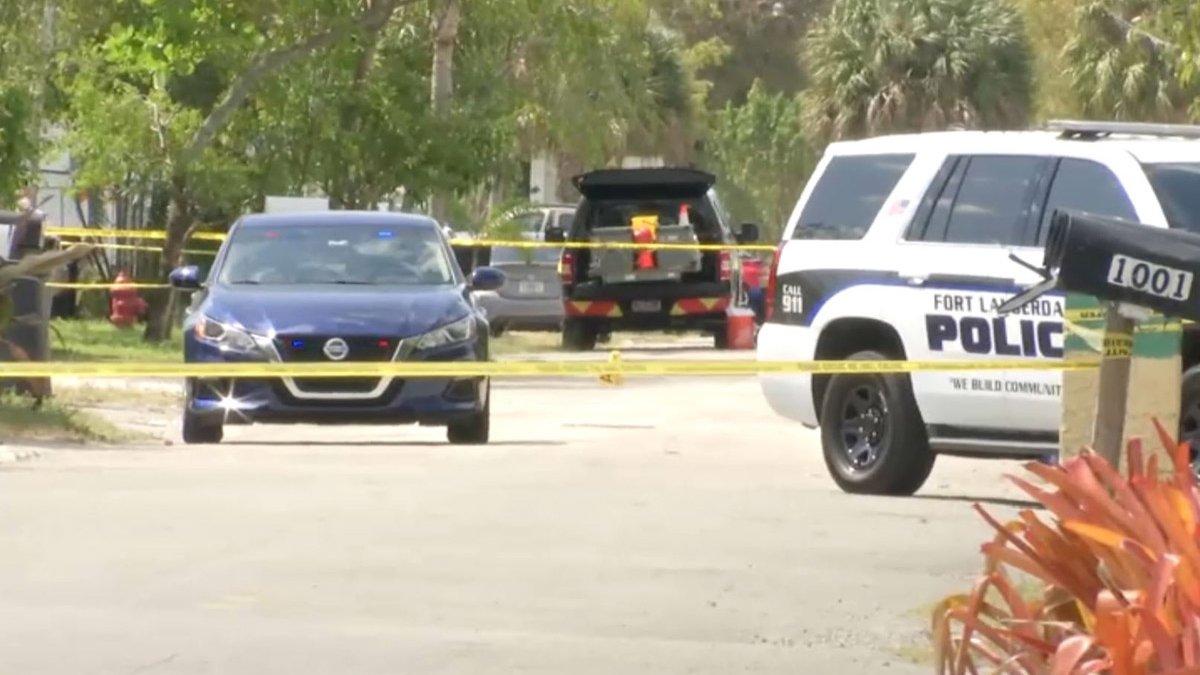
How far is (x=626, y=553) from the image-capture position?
11617 millimetres

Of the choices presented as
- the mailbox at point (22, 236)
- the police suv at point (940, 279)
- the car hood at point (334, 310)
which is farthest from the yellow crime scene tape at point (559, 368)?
the mailbox at point (22, 236)

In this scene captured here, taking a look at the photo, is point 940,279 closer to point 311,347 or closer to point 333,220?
point 311,347

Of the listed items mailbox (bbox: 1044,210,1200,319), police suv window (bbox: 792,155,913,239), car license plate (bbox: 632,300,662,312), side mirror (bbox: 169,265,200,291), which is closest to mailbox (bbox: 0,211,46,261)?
side mirror (bbox: 169,265,200,291)

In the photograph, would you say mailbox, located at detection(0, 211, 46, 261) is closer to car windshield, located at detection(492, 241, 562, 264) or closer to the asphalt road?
the asphalt road

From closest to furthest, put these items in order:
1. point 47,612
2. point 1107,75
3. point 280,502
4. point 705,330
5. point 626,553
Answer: point 47,612, point 626,553, point 280,502, point 705,330, point 1107,75

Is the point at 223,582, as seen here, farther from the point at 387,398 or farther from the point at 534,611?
the point at 387,398

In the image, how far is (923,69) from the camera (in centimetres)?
5638

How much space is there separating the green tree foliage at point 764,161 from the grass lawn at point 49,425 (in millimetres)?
45992

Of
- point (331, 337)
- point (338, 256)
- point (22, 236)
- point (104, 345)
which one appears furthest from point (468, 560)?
point (104, 345)

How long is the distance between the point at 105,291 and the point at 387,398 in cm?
1785

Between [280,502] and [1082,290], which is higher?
[1082,290]

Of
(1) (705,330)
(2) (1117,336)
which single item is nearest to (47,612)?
(2) (1117,336)

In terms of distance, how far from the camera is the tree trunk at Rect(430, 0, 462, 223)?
35094mm

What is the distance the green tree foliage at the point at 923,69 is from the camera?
5597 cm
